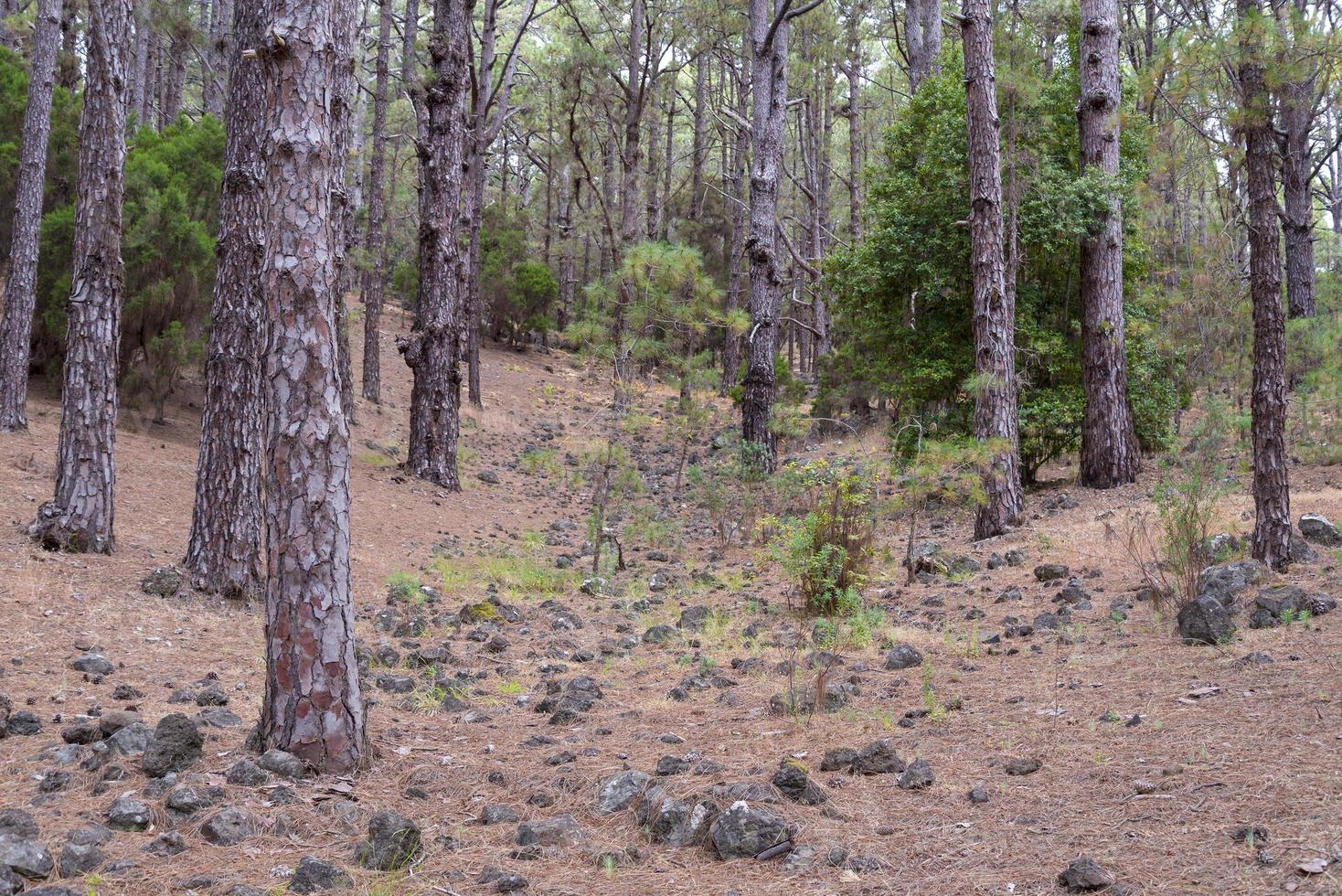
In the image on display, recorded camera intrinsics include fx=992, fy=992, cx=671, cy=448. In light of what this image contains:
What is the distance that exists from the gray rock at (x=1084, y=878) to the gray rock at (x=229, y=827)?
2.67 m

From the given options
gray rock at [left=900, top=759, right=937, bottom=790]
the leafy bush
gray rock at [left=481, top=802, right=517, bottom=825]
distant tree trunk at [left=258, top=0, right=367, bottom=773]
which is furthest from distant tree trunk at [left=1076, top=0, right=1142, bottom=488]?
distant tree trunk at [left=258, top=0, right=367, bottom=773]

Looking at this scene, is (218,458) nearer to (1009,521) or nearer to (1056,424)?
(1009,521)

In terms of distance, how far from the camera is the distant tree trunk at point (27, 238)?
10.9m

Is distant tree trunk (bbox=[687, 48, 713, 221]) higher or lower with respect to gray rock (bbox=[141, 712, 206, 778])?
higher

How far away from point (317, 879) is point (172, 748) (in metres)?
1.16

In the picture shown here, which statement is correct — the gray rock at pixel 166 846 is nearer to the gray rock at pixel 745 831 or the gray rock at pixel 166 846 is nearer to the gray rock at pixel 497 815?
the gray rock at pixel 497 815

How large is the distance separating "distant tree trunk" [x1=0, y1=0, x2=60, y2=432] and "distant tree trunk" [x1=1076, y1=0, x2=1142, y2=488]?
1191 cm

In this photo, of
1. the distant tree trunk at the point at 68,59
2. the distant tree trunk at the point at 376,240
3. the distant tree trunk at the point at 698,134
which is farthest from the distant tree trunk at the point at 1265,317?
the distant tree trunk at the point at 698,134

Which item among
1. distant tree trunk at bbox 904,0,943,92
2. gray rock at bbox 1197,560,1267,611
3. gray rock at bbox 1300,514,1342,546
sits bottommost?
gray rock at bbox 1197,560,1267,611

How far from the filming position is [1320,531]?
718cm

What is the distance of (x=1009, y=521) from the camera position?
10.0 metres

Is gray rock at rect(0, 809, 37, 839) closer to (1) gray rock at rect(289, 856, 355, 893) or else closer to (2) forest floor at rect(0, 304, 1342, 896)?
(2) forest floor at rect(0, 304, 1342, 896)

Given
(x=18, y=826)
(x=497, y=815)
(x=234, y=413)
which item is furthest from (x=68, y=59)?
(x=497, y=815)

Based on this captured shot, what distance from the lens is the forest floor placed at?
3191 millimetres
